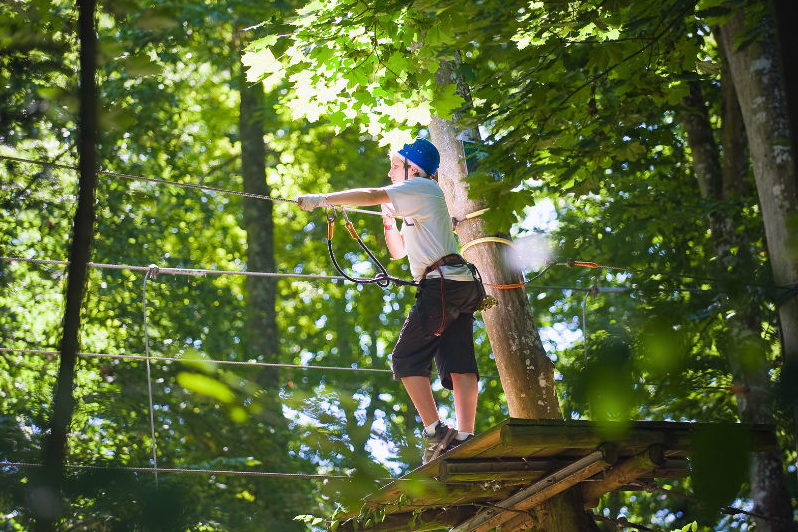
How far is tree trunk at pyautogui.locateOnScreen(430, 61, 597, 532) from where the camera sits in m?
4.72

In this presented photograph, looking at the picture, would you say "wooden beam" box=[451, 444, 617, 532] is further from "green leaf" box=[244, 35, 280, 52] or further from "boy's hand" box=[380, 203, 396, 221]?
"green leaf" box=[244, 35, 280, 52]

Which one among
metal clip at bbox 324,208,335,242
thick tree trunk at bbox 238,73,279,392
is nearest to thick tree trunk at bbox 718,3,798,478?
metal clip at bbox 324,208,335,242

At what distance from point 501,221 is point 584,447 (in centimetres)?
102

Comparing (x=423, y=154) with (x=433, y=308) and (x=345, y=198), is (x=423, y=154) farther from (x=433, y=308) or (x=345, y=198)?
(x=433, y=308)

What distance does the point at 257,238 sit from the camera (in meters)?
14.2

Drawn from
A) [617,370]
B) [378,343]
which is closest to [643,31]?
[617,370]

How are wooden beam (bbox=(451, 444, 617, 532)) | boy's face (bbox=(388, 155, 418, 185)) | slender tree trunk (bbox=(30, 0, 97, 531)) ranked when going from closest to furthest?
slender tree trunk (bbox=(30, 0, 97, 531))
wooden beam (bbox=(451, 444, 617, 532))
boy's face (bbox=(388, 155, 418, 185))

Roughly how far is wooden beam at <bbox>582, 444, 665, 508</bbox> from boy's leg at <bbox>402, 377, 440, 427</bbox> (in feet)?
2.64

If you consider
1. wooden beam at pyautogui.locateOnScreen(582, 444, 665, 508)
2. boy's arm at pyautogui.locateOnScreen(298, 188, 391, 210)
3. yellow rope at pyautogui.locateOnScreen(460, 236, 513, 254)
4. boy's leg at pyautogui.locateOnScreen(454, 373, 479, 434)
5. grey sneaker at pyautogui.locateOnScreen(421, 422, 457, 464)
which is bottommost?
wooden beam at pyautogui.locateOnScreen(582, 444, 665, 508)

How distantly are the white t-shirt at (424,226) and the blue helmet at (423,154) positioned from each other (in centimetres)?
21

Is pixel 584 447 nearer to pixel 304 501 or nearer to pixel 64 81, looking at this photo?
pixel 64 81

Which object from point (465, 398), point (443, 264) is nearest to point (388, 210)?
point (443, 264)

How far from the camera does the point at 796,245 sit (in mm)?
1607

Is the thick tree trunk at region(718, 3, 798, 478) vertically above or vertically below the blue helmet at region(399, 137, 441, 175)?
above
